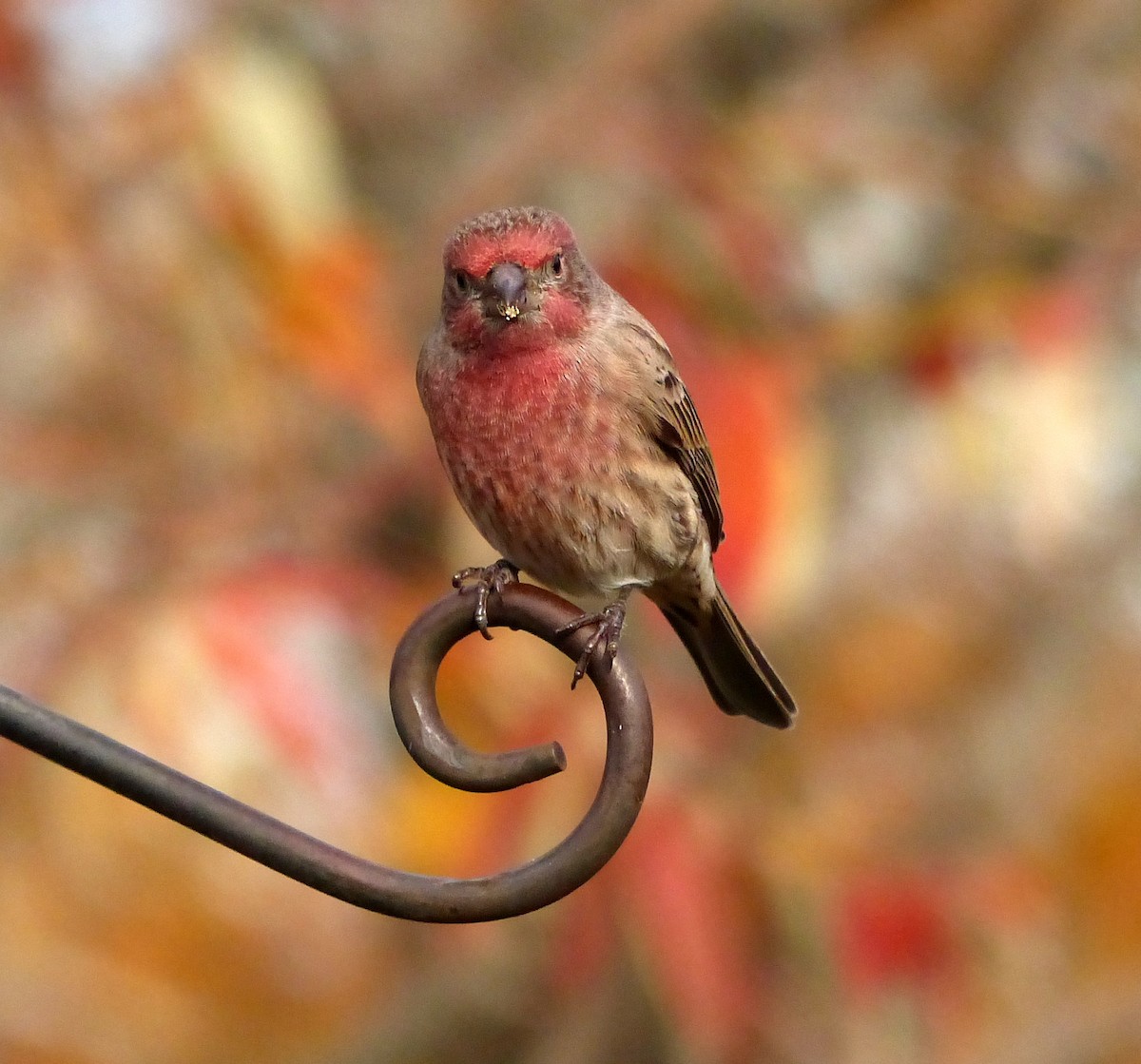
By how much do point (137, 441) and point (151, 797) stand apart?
3.58 m

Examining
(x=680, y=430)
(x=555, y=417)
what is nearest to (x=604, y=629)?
(x=555, y=417)

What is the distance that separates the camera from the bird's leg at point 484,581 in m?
2.75

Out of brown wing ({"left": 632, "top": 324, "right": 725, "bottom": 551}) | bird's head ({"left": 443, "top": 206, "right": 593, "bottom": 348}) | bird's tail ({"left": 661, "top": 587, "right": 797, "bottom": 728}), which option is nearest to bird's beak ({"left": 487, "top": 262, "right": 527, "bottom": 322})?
bird's head ({"left": 443, "top": 206, "right": 593, "bottom": 348})

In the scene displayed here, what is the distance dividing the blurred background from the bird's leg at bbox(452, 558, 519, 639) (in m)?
1.49

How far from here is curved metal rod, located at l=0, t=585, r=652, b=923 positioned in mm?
2209

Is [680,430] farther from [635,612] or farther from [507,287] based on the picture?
[635,612]

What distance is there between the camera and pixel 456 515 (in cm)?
559

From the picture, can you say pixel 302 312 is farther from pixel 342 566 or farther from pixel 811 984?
pixel 811 984

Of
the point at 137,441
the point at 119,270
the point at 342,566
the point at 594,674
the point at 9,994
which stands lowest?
the point at 594,674

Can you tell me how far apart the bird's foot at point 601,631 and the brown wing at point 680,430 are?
16.4 inches

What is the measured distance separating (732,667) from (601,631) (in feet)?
4.09

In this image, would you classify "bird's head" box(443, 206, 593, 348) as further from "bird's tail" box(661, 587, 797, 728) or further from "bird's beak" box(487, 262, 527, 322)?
"bird's tail" box(661, 587, 797, 728)

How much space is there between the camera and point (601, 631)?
126 inches

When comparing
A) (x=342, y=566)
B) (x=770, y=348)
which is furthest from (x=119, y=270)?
(x=770, y=348)
